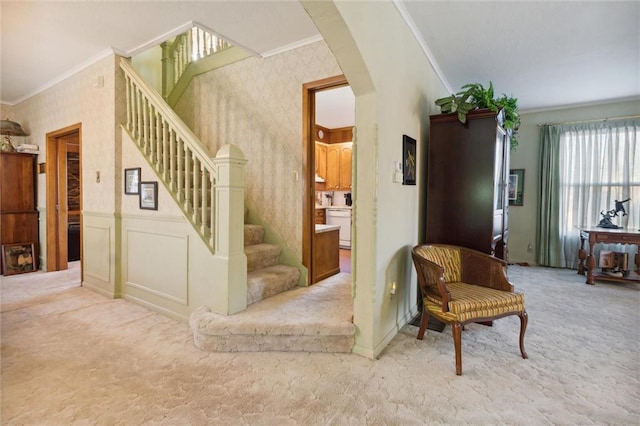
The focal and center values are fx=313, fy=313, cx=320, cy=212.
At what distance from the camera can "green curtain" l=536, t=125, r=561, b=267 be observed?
5176 millimetres

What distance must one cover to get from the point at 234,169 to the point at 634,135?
583cm

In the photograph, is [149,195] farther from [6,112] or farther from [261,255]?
[6,112]

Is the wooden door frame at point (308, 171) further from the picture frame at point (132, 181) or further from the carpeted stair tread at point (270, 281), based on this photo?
the picture frame at point (132, 181)

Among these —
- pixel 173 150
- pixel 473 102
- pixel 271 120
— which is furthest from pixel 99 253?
pixel 473 102

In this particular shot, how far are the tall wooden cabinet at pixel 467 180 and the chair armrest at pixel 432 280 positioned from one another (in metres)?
0.76

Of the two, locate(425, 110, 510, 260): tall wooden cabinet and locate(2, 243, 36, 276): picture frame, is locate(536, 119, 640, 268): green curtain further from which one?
locate(2, 243, 36, 276): picture frame

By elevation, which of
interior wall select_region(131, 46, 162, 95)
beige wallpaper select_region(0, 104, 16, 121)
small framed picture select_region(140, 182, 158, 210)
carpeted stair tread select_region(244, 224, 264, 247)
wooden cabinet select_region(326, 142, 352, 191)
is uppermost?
interior wall select_region(131, 46, 162, 95)

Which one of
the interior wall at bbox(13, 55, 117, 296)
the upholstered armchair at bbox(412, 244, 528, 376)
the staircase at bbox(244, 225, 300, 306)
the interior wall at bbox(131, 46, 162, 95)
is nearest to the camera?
the upholstered armchair at bbox(412, 244, 528, 376)

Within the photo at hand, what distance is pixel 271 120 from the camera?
3.55 meters

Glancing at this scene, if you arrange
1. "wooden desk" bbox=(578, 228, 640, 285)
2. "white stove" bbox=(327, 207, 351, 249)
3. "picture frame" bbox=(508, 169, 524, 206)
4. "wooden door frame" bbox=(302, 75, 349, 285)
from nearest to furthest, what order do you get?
"wooden door frame" bbox=(302, 75, 349, 285), "wooden desk" bbox=(578, 228, 640, 285), "picture frame" bbox=(508, 169, 524, 206), "white stove" bbox=(327, 207, 351, 249)

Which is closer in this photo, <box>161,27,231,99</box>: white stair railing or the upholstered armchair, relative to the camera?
the upholstered armchair

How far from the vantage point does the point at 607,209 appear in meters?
4.86

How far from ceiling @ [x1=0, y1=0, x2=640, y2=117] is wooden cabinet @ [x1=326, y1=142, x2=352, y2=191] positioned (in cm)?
336

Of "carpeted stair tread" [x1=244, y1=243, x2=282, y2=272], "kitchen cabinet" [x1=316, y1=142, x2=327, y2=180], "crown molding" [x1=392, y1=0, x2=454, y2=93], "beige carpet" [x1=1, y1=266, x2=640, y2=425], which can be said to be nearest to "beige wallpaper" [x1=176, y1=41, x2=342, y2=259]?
"carpeted stair tread" [x1=244, y1=243, x2=282, y2=272]
